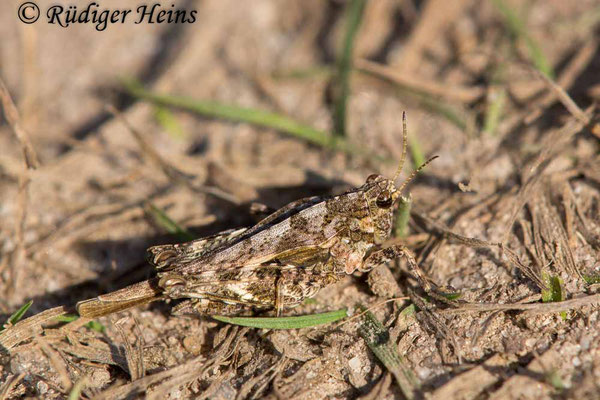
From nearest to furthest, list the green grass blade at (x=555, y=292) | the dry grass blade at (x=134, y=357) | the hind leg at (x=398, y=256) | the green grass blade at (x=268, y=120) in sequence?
the green grass blade at (x=555, y=292)
the dry grass blade at (x=134, y=357)
the hind leg at (x=398, y=256)
the green grass blade at (x=268, y=120)

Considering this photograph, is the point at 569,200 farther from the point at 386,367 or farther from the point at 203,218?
the point at 203,218

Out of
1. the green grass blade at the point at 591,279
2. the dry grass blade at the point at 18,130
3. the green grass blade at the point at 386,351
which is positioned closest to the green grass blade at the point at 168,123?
the dry grass blade at the point at 18,130

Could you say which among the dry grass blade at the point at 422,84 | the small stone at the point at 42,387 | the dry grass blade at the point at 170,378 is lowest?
the small stone at the point at 42,387

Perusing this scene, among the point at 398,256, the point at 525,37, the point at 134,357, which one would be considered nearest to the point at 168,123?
the point at 134,357

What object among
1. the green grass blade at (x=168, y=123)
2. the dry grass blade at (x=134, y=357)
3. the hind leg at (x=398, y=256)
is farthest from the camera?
the green grass blade at (x=168, y=123)

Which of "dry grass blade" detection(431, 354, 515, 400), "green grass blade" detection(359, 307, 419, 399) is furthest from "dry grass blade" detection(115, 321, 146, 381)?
"dry grass blade" detection(431, 354, 515, 400)

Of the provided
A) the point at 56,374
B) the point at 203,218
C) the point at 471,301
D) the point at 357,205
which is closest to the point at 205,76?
the point at 203,218

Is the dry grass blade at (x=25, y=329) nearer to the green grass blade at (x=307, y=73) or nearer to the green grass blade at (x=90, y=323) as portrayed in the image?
the green grass blade at (x=90, y=323)
